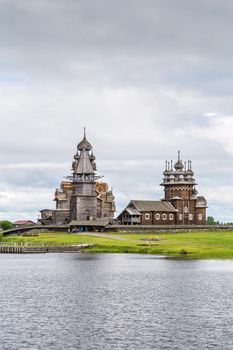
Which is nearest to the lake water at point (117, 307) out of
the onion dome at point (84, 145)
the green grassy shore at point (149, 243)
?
the green grassy shore at point (149, 243)

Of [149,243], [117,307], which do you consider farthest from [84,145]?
[117,307]

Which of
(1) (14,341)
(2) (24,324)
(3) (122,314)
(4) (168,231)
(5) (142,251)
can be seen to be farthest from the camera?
(4) (168,231)

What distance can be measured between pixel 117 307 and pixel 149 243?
82.3 m

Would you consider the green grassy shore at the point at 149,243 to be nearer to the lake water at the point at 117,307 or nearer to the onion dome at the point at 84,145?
the lake water at the point at 117,307

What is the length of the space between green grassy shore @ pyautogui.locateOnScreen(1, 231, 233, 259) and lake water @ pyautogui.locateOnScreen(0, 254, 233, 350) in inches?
760

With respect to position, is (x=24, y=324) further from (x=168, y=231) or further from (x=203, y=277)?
(x=168, y=231)

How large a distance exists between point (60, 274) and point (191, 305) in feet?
110

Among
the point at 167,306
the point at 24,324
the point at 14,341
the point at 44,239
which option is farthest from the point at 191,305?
the point at 44,239

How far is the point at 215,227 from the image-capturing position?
191 meters

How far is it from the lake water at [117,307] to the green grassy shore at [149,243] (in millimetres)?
19307

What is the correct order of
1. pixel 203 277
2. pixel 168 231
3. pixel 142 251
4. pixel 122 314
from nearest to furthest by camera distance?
pixel 122 314
pixel 203 277
pixel 142 251
pixel 168 231

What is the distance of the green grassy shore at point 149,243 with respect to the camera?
410 ft

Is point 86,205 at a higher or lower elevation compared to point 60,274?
higher

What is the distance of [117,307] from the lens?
62.7 metres
